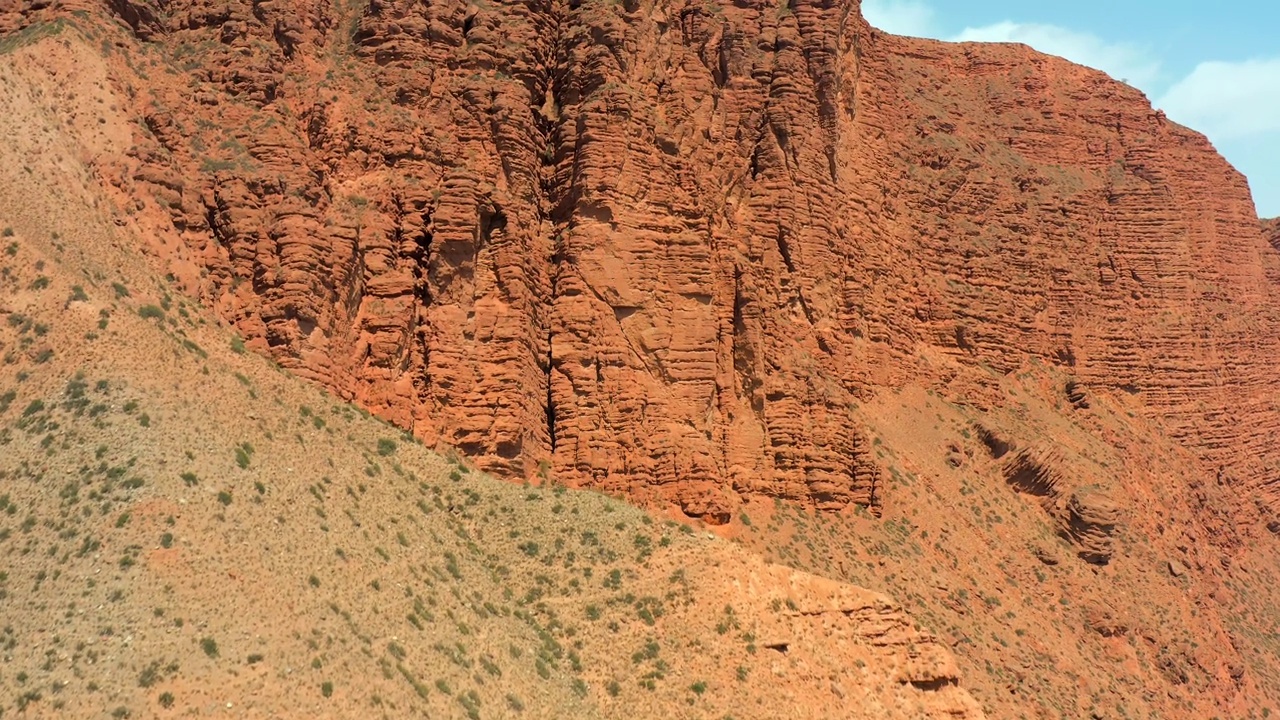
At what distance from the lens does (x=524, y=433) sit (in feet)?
116

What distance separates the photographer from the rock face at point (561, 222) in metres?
34.3

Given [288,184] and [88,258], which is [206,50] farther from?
[88,258]

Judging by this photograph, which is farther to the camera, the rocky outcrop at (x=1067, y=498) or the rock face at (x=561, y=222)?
the rocky outcrop at (x=1067, y=498)

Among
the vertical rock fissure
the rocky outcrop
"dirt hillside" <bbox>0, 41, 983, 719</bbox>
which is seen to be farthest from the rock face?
the rocky outcrop

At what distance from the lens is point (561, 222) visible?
38.9 m

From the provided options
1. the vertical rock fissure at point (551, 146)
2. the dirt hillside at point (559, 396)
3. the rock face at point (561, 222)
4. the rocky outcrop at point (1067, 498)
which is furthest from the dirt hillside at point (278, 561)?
the rocky outcrop at point (1067, 498)

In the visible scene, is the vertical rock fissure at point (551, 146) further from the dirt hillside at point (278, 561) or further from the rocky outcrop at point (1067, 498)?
the rocky outcrop at point (1067, 498)

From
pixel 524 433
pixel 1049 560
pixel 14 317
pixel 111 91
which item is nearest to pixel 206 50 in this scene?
pixel 111 91

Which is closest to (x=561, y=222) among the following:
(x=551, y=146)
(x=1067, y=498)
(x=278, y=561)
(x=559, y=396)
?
(x=551, y=146)

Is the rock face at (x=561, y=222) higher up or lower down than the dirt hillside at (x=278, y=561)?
higher up

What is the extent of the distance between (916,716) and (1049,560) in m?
16.3

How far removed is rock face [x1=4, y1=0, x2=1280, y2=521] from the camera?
34.3 m

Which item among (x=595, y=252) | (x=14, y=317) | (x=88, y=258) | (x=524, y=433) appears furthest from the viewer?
(x=595, y=252)

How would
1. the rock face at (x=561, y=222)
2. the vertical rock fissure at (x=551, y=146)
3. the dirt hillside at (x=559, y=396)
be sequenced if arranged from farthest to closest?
the vertical rock fissure at (x=551, y=146) → the rock face at (x=561, y=222) → the dirt hillside at (x=559, y=396)
